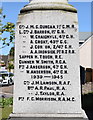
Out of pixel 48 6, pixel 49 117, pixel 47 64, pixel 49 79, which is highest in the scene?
pixel 48 6

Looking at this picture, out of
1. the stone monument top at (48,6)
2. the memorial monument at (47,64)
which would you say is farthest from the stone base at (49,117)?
the stone monument top at (48,6)

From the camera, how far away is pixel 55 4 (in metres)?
4.66

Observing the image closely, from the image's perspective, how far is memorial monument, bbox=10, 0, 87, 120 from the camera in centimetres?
443

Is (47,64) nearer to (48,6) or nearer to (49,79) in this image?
(49,79)

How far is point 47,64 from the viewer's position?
452 centimetres

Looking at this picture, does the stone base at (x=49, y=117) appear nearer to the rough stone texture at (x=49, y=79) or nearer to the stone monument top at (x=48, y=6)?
the rough stone texture at (x=49, y=79)

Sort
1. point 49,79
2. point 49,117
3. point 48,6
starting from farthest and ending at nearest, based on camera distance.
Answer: point 48,6
point 49,79
point 49,117

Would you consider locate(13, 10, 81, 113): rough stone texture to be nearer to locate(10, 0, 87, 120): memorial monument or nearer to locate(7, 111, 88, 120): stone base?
locate(10, 0, 87, 120): memorial monument

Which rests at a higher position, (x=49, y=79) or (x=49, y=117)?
(x=49, y=79)

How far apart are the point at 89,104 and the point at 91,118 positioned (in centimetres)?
263

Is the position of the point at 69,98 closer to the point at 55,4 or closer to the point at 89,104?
the point at 55,4

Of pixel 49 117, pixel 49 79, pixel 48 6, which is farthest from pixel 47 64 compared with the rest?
pixel 48 6

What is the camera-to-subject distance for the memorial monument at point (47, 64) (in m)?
4.43

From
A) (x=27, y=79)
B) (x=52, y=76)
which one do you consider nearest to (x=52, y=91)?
A: (x=52, y=76)
